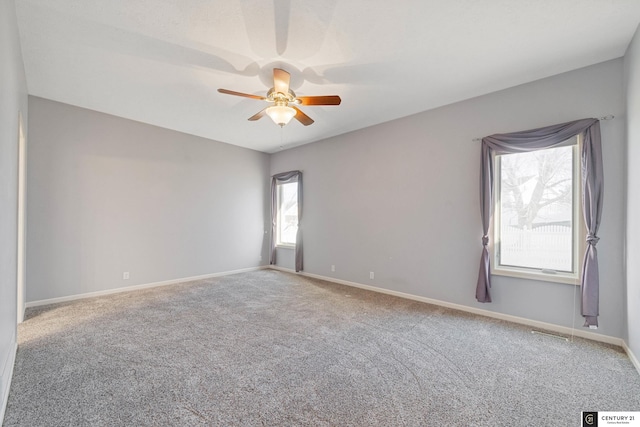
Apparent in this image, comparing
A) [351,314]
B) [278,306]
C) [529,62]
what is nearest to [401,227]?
[351,314]

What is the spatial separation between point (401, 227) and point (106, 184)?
478 cm

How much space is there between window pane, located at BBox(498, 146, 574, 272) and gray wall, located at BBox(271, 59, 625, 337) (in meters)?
0.28

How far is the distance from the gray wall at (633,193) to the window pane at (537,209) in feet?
1.62

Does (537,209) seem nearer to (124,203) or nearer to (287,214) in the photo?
(287,214)

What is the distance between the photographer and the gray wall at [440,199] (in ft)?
9.15

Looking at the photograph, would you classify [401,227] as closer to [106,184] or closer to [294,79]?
[294,79]

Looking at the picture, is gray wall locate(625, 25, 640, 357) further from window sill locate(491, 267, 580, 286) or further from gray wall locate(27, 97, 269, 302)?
gray wall locate(27, 97, 269, 302)

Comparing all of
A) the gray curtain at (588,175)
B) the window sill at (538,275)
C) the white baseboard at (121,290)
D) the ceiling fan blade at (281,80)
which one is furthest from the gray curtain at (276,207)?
the gray curtain at (588,175)

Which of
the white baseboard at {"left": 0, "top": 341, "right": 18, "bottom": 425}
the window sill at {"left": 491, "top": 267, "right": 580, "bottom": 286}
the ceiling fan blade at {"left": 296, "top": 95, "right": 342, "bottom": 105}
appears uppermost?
the ceiling fan blade at {"left": 296, "top": 95, "right": 342, "bottom": 105}

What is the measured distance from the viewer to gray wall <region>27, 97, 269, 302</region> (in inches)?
151

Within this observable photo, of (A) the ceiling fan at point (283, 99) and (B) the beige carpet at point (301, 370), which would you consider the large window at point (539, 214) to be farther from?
(A) the ceiling fan at point (283, 99)

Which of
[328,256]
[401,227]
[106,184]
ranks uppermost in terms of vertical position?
[106,184]

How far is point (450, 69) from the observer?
3.03 metres

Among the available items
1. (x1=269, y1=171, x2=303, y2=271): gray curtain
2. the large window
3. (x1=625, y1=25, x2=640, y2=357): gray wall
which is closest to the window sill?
the large window
